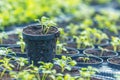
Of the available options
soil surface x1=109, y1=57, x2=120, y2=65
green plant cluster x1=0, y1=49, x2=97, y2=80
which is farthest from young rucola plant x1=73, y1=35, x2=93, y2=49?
green plant cluster x1=0, y1=49, x2=97, y2=80

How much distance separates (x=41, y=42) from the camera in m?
4.66

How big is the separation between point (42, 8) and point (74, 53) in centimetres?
257

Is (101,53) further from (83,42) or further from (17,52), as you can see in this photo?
(17,52)

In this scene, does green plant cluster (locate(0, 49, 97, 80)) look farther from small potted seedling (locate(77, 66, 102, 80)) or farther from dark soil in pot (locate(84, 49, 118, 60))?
dark soil in pot (locate(84, 49, 118, 60))

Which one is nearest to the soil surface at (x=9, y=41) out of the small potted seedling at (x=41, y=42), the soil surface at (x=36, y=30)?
the soil surface at (x=36, y=30)

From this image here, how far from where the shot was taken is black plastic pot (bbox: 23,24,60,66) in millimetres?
4645

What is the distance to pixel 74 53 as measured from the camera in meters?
5.56

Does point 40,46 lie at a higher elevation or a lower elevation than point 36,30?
lower

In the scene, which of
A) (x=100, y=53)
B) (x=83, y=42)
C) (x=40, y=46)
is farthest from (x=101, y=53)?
(x=40, y=46)

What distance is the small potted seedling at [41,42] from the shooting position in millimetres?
4652

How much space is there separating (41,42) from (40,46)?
5 cm

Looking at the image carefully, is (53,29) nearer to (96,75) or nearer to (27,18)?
(96,75)

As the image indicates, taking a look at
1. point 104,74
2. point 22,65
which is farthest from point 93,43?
point 22,65

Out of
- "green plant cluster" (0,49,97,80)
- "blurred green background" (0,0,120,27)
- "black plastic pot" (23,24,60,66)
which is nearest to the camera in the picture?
"green plant cluster" (0,49,97,80)
